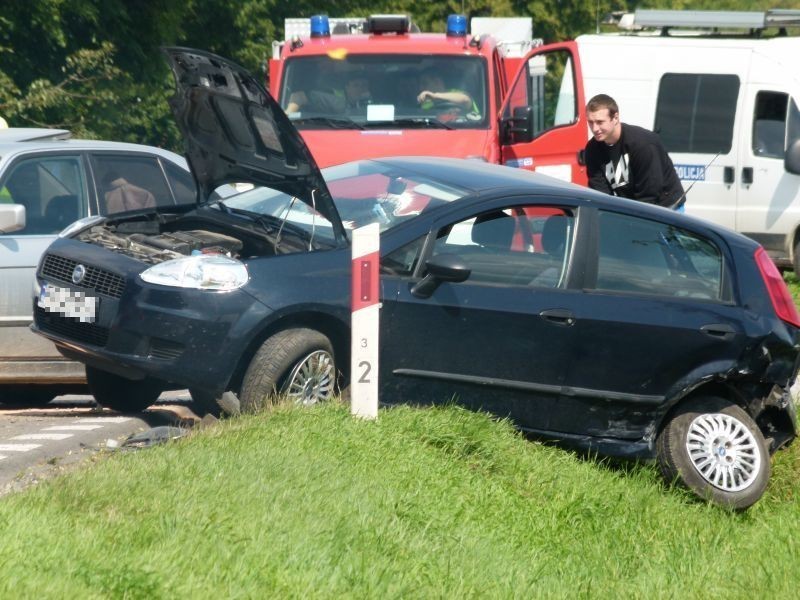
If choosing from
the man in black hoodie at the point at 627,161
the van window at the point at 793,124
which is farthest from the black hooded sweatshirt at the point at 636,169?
the van window at the point at 793,124

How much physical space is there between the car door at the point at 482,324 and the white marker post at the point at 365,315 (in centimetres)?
32

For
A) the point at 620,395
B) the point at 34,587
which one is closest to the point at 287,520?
the point at 34,587

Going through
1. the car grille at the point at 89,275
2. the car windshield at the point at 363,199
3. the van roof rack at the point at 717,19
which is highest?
the van roof rack at the point at 717,19

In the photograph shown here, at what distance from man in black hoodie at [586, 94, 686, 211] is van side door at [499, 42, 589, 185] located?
7.88 ft

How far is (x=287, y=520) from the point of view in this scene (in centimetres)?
515

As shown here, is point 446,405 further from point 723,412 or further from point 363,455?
point 723,412

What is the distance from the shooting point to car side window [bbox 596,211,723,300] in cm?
765

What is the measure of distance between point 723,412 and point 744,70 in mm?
8783

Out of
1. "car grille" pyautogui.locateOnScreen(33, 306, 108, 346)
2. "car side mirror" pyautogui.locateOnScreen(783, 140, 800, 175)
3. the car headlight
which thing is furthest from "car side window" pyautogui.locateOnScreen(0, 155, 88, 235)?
"car side mirror" pyautogui.locateOnScreen(783, 140, 800, 175)

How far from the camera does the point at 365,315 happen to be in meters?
6.88

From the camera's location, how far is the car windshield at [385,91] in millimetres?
12664

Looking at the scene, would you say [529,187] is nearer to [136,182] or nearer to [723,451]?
[723,451]

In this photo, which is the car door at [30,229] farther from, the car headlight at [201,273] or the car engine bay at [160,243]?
the car headlight at [201,273]

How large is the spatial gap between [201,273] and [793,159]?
30.4ft
